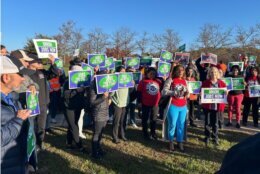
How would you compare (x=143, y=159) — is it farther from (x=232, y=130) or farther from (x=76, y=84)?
(x=232, y=130)

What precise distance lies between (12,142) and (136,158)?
3.94m

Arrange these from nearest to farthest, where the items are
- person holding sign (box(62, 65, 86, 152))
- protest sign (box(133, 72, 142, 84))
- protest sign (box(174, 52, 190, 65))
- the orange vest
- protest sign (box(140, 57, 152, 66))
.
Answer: person holding sign (box(62, 65, 86, 152)), protest sign (box(133, 72, 142, 84)), the orange vest, protest sign (box(174, 52, 190, 65)), protest sign (box(140, 57, 152, 66))

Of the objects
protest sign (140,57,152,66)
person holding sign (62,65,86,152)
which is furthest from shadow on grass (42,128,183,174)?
protest sign (140,57,152,66)

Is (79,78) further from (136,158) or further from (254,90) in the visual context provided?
(254,90)

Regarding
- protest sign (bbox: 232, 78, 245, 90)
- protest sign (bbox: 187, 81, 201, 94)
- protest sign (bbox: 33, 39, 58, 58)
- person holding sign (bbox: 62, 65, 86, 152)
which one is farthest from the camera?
protest sign (bbox: 232, 78, 245, 90)

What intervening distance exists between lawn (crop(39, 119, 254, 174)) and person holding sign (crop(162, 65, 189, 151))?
0.46m

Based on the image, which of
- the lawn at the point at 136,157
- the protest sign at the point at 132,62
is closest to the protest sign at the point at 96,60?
the protest sign at the point at 132,62

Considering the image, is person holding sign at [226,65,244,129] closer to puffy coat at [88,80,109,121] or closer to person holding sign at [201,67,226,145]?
person holding sign at [201,67,226,145]

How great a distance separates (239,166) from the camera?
1.77 m

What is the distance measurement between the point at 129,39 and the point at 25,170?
3343cm

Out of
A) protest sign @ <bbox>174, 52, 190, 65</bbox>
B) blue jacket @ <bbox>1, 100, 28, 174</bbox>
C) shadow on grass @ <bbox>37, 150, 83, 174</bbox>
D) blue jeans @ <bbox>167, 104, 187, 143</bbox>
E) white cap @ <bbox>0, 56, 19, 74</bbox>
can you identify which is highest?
protest sign @ <bbox>174, 52, 190, 65</bbox>

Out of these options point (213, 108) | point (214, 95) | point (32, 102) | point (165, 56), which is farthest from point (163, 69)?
point (32, 102)

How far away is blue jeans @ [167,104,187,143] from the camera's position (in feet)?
22.0

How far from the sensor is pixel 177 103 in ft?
21.9
